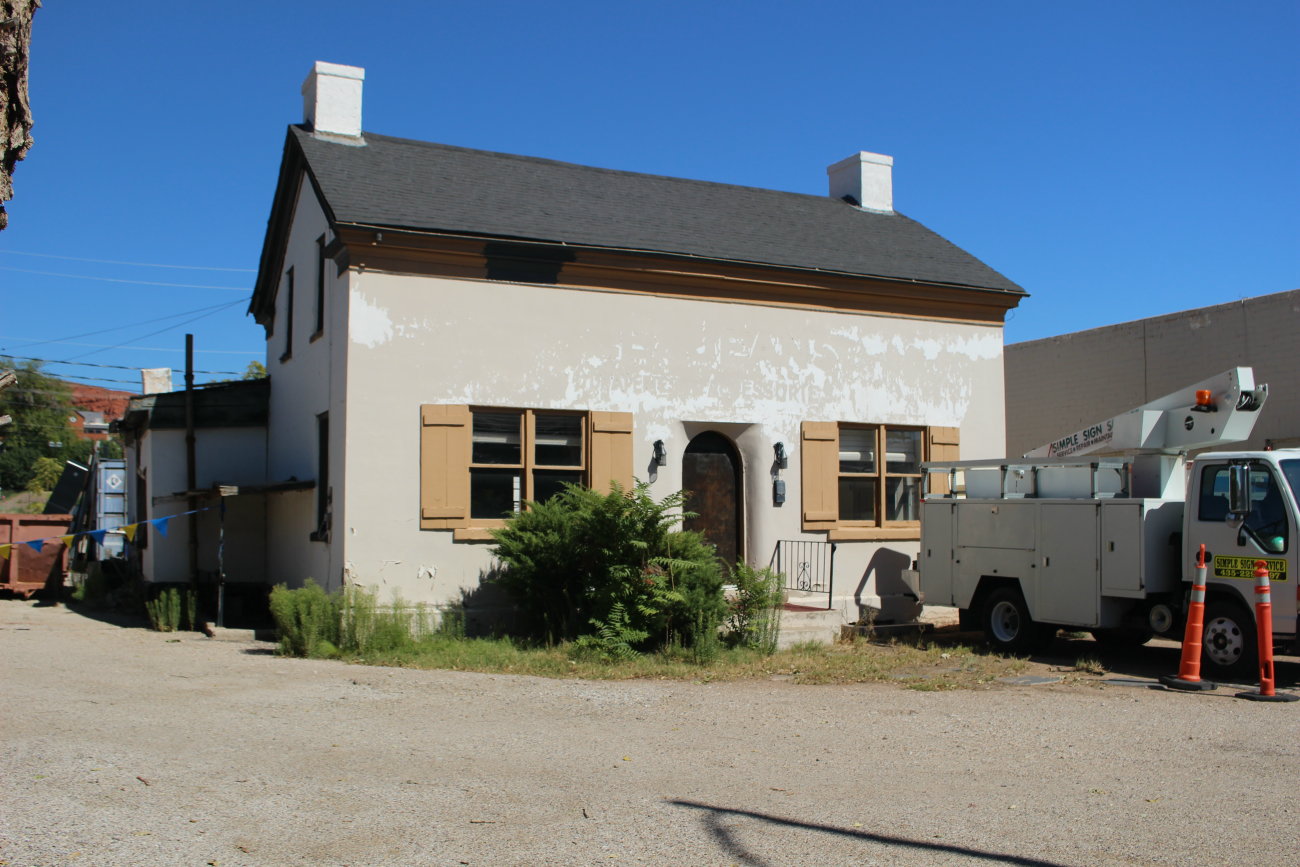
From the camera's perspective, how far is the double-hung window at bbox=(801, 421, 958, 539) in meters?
15.5

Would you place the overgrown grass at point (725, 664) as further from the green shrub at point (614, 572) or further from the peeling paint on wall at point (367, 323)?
the peeling paint on wall at point (367, 323)

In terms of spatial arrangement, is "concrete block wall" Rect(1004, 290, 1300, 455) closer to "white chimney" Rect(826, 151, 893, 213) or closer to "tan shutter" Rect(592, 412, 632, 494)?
"white chimney" Rect(826, 151, 893, 213)

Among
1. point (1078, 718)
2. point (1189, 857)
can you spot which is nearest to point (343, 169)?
point (1078, 718)

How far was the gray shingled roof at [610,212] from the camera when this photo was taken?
14.2m

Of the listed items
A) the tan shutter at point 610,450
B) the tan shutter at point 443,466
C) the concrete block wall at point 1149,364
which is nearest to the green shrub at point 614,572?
the tan shutter at point 443,466

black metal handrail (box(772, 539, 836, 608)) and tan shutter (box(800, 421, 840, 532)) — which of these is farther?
tan shutter (box(800, 421, 840, 532))

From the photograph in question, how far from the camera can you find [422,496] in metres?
13.2

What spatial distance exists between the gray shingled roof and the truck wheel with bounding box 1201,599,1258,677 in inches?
270

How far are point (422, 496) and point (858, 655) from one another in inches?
206

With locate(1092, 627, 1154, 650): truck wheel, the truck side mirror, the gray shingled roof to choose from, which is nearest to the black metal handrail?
locate(1092, 627, 1154, 650): truck wheel

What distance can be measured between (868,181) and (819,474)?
21.7 feet

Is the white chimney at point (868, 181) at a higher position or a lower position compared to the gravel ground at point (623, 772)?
higher

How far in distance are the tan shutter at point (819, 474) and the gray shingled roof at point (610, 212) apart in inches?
88.9

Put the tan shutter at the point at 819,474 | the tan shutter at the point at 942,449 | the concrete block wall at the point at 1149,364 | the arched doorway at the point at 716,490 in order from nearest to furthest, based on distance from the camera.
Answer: the arched doorway at the point at 716,490 → the tan shutter at the point at 819,474 → the tan shutter at the point at 942,449 → the concrete block wall at the point at 1149,364
